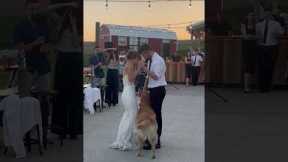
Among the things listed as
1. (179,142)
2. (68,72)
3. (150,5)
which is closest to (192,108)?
(179,142)

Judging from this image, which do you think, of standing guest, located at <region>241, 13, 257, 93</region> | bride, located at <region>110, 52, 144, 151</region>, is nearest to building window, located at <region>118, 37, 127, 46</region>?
bride, located at <region>110, 52, 144, 151</region>

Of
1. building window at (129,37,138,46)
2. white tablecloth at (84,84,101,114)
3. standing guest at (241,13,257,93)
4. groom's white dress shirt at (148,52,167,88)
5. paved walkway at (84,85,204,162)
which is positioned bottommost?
paved walkway at (84,85,204,162)

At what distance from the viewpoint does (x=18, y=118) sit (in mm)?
3602

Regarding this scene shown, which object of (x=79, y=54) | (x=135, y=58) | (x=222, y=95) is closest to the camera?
(x=222, y=95)

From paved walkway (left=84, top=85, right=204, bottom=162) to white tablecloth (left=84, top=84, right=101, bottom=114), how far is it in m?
0.15

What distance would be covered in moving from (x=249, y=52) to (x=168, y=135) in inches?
109

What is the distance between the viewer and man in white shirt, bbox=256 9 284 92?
3037 millimetres

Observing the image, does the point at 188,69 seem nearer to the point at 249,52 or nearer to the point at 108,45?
the point at 108,45

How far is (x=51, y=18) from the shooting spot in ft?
11.4

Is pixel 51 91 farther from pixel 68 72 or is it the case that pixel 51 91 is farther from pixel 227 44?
pixel 227 44

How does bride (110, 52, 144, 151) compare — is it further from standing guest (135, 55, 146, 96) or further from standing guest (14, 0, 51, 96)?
standing guest (14, 0, 51, 96)

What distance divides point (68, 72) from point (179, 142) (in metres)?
2.06

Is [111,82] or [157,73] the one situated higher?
[157,73]

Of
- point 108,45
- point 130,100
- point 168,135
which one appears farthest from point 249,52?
point 108,45
